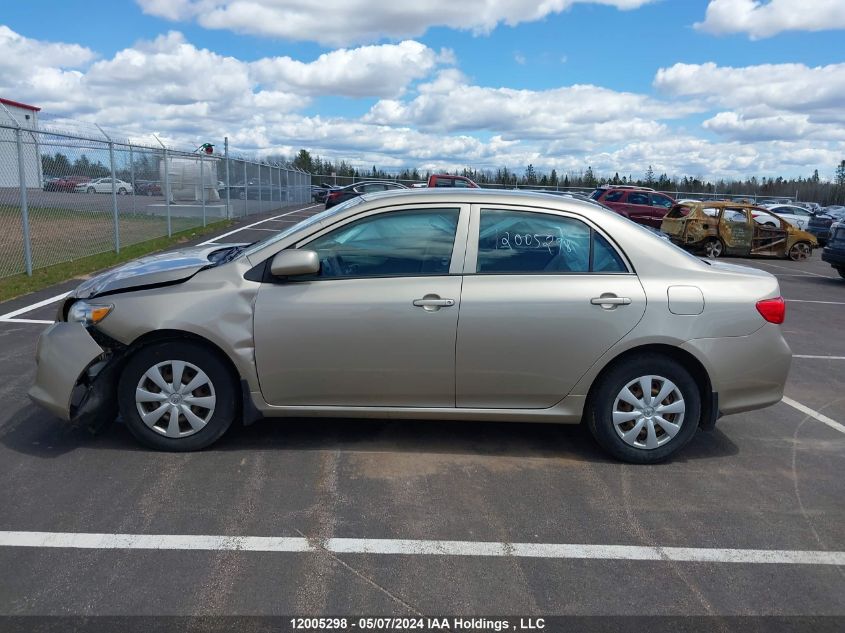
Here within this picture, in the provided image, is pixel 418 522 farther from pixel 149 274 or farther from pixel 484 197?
pixel 149 274

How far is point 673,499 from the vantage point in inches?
166

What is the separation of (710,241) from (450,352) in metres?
17.6

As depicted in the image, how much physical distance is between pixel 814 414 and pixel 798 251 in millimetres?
17054

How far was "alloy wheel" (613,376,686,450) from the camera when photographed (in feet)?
15.0

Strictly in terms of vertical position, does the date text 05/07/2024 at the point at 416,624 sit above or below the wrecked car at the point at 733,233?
below

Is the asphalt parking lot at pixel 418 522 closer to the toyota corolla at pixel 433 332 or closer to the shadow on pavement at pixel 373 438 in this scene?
the shadow on pavement at pixel 373 438

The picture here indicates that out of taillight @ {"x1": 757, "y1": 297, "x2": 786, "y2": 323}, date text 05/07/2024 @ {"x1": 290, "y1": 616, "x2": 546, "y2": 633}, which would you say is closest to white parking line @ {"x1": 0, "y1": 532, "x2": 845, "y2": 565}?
date text 05/07/2024 @ {"x1": 290, "y1": 616, "x2": 546, "y2": 633}

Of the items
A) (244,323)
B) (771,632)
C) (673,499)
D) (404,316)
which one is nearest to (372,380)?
(404,316)

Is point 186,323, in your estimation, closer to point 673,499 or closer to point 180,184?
point 673,499

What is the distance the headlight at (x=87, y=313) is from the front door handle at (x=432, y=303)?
1891 millimetres

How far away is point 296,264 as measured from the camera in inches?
171

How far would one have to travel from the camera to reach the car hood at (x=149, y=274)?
4.52m

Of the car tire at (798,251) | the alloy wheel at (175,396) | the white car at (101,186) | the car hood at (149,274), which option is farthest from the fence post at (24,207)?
the car tire at (798,251)

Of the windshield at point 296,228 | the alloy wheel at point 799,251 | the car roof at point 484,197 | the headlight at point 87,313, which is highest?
the car roof at point 484,197
